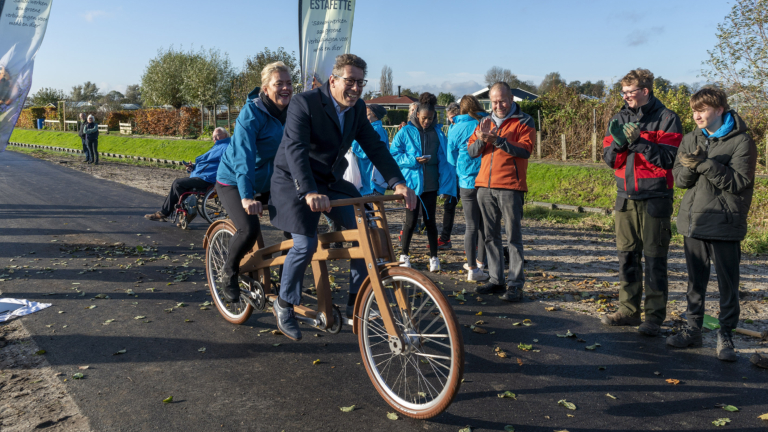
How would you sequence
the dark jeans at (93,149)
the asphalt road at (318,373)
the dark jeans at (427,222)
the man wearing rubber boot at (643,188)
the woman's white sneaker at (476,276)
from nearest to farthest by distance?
the asphalt road at (318,373) < the man wearing rubber boot at (643,188) < the woman's white sneaker at (476,276) < the dark jeans at (427,222) < the dark jeans at (93,149)

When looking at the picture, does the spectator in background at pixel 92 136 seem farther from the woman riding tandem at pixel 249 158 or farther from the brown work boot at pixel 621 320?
the brown work boot at pixel 621 320

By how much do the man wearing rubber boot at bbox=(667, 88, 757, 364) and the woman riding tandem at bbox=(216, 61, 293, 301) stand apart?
3305 millimetres

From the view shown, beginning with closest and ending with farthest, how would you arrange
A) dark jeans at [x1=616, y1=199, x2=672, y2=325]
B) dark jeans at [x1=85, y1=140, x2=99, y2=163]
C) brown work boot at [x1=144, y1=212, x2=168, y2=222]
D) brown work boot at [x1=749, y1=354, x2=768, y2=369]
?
brown work boot at [x1=749, y1=354, x2=768, y2=369] < dark jeans at [x1=616, y1=199, x2=672, y2=325] < brown work boot at [x1=144, y1=212, x2=168, y2=222] < dark jeans at [x1=85, y1=140, x2=99, y2=163]

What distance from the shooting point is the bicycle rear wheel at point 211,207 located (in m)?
10.7

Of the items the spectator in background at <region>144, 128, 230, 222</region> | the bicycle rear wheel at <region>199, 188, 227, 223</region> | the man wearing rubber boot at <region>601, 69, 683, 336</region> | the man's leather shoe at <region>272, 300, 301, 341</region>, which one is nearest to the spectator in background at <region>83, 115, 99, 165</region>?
the spectator in background at <region>144, 128, 230, 222</region>

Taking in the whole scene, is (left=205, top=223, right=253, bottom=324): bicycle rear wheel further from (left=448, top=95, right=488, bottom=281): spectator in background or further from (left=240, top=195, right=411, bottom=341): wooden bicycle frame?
(left=448, top=95, right=488, bottom=281): spectator in background

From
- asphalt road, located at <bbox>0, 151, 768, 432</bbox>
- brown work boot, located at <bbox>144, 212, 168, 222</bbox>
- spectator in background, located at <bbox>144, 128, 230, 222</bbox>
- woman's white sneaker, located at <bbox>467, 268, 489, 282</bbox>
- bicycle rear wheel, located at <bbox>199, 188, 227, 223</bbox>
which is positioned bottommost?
asphalt road, located at <bbox>0, 151, 768, 432</bbox>

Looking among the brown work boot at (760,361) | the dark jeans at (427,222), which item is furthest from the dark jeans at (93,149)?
the brown work boot at (760,361)

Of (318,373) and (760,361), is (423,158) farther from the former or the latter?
(760,361)

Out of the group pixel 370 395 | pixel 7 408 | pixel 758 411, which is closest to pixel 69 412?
pixel 7 408

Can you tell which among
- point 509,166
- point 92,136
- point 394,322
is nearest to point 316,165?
point 394,322

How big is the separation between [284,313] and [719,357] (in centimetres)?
336

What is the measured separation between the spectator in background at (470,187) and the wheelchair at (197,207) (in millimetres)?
4977

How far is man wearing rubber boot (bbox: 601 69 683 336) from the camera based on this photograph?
16.6 feet
